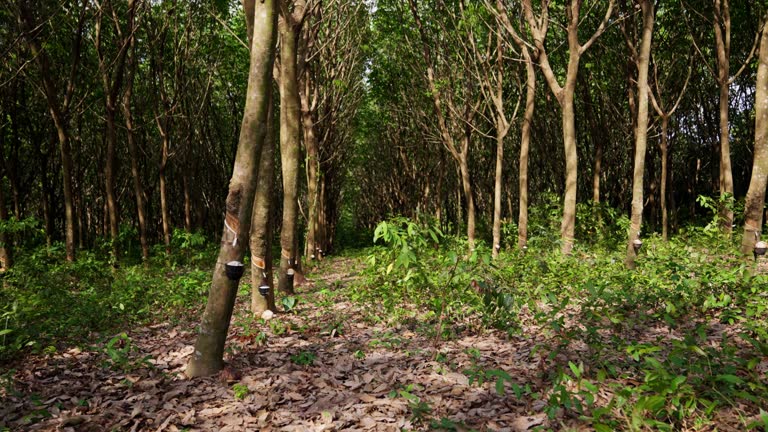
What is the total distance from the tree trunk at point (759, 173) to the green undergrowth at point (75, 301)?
30.8 feet

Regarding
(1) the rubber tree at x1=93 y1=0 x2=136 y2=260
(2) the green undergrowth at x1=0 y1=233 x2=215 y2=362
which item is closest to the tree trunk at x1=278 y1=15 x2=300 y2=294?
(2) the green undergrowth at x1=0 y1=233 x2=215 y2=362

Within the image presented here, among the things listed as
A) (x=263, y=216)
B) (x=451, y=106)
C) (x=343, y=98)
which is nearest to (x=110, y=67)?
(x=343, y=98)

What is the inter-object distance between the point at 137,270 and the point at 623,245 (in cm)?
1293

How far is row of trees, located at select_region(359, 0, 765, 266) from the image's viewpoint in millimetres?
10062

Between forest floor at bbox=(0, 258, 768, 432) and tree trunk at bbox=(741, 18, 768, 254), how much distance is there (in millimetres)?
3282

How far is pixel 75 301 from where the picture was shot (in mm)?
7496

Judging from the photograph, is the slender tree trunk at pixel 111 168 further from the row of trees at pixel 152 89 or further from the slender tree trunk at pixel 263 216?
the slender tree trunk at pixel 263 216

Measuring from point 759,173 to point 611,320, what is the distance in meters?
5.30

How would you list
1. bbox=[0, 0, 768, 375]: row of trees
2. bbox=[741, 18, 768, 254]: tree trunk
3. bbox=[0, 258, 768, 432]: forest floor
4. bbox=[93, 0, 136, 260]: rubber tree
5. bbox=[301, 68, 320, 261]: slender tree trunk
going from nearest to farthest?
bbox=[0, 258, 768, 432]: forest floor < bbox=[741, 18, 768, 254]: tree trunk < bbox=[0, 0, 768, 375]: row of trees < bbox=[93, 0, 136, 260]: rubber tree < bbox=[301, 68, 320, 261]: slender tree trunk

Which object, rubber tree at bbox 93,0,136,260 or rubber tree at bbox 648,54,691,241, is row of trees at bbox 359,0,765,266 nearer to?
rubber tree at bbox 648,54,691,241

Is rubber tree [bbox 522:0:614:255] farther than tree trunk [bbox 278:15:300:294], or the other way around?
rubber tree [bbox 522:0:614:255]

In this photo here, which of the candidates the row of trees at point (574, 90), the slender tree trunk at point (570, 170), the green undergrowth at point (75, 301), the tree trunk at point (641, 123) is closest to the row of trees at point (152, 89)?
the green undergrowth at point (75, 301)

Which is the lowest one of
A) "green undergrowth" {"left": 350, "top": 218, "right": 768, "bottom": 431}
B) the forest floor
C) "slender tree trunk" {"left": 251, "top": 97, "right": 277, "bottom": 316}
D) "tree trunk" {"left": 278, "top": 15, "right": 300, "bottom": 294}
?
the forest floor

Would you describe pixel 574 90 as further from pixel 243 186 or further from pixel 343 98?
pixel 243 186
